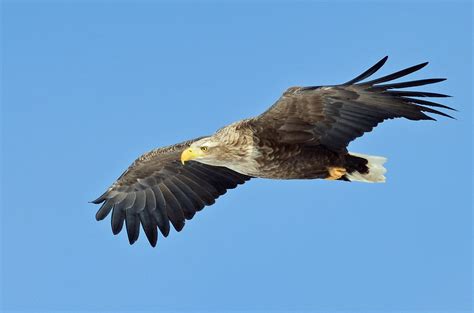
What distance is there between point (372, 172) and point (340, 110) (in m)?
1.44

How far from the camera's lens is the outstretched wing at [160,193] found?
14953 millimetres

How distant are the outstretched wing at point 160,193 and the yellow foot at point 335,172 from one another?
1.89 m

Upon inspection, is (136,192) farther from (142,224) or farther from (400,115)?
(400,115)

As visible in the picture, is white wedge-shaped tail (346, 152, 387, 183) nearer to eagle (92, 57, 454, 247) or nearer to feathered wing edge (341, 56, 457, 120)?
eagle (92, 57, 454, 247)

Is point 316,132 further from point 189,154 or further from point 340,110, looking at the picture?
point 189,154

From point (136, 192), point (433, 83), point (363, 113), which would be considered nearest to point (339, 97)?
point (363, 113)

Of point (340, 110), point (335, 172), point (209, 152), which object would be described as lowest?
point (335, 172)

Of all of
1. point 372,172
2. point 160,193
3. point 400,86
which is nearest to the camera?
point 400,86

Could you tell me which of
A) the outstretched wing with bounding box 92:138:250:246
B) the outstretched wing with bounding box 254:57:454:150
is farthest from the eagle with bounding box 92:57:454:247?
the outstretched wing with bounding box 92:138:250:246

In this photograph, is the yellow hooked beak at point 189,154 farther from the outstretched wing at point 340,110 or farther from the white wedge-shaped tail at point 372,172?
the white wedge-shaped tail at point 372,172

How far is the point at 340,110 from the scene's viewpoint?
42.0 feet

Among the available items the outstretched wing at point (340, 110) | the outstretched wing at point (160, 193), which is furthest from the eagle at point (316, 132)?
the outstretched wing at point (160, 193)

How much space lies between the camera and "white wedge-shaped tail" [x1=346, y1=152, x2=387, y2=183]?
13789mm

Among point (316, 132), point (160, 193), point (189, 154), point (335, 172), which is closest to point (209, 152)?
point (189, 154)
